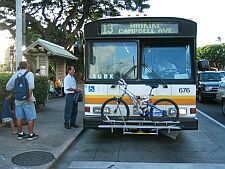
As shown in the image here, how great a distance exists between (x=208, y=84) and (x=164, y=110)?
39.2 ft

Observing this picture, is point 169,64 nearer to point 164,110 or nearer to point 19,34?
point 164,110

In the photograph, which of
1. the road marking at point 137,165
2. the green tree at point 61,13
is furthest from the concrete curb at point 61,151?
the green tree at point 61,13

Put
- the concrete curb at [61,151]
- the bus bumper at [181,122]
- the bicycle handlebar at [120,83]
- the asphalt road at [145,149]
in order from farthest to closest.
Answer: the bicycle handlebar at [120,83] < the bus bumper at [181,122] < the asphalt road at [145,149] < the concrete curb at [61,151]

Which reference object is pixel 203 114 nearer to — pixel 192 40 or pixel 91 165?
pixel 192 40

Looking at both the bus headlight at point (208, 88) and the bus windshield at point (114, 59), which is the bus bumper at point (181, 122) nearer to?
the bus windshield at point (114, 59)

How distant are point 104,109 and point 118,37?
5.50ft

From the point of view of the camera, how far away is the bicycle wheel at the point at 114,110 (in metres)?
8.01

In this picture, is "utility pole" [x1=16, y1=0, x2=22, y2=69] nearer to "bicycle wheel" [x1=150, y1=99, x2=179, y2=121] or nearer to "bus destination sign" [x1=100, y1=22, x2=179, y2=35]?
"bus destination sign" [x1=100, y1=22, x2=179, y2=35]

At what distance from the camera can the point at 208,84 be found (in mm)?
19203

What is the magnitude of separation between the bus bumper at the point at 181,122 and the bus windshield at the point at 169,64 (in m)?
0.99

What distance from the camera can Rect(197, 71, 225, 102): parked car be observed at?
62.4 ft

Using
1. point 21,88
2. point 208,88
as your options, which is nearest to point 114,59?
point 21,88

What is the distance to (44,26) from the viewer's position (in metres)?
38.8

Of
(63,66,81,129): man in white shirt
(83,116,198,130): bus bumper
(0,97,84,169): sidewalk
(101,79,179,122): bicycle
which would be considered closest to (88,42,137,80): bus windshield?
(101,79,179,122): bicycle
